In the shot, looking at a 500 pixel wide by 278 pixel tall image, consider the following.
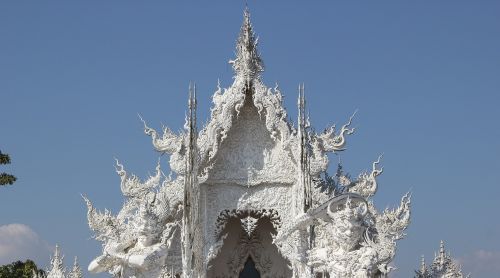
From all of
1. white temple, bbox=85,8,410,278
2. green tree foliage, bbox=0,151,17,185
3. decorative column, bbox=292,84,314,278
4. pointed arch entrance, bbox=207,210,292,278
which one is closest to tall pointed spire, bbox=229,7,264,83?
white temple, bbox=85,8,410,278

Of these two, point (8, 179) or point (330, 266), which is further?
point (8, 179)

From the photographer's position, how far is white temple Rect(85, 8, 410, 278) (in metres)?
15.1

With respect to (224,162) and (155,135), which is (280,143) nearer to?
(224,162)

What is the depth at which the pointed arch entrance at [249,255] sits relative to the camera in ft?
57.5

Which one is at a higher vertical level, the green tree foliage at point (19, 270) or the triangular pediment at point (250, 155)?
the triangular pediment at point (250, 155)

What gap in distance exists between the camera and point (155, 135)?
1628 centimetres

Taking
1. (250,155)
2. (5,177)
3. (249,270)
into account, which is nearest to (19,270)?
(5,177)

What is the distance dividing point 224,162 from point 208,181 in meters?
0.43

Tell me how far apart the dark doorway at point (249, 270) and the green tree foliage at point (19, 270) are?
375 centimetres

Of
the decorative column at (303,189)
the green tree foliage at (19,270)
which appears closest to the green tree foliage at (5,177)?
the green tree foliage at (19,270)

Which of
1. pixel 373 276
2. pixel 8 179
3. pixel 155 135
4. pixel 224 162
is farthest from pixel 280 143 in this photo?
pixel 8 179

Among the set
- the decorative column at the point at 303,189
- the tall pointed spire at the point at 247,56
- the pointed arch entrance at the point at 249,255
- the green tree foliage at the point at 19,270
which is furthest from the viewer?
the green tree foliage at the point at 19,270

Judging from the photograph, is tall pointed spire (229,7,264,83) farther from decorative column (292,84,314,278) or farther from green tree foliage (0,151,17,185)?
green tree foliage (0,151,17,185)

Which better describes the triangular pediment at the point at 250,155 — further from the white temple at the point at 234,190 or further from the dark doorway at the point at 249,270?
the dark doorway at the point at 249,270
